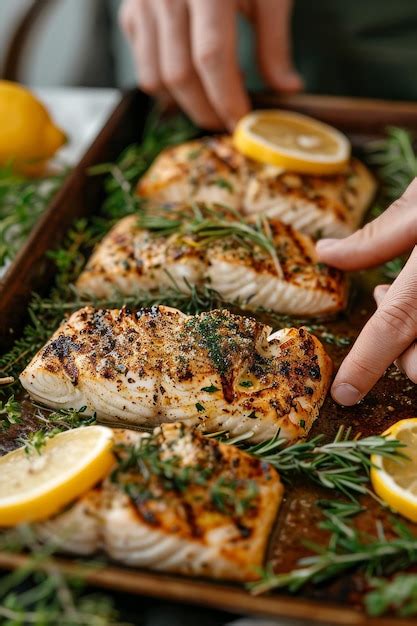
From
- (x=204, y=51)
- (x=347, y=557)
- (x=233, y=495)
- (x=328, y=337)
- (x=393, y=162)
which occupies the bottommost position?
(x=393, y=162)

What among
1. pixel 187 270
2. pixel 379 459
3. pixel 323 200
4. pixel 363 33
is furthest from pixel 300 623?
pixel 363 33

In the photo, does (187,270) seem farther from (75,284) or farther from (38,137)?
(38,137)

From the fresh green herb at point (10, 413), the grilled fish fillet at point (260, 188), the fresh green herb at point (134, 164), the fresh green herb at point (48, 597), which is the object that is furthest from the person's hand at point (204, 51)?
the fresh green herb at point (48, 597)

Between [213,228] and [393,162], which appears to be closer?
[213,228]

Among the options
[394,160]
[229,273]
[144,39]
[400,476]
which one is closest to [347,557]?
[400,476]

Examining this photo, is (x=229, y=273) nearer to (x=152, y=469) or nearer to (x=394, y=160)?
(x=152, y=469)

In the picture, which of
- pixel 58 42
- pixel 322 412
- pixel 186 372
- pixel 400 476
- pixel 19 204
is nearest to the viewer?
pixel 400 476

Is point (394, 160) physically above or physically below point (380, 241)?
below

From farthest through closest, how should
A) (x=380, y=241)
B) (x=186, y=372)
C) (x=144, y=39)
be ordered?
(x=144, y=39), (x=380, y=241), (x=186, y=372)
